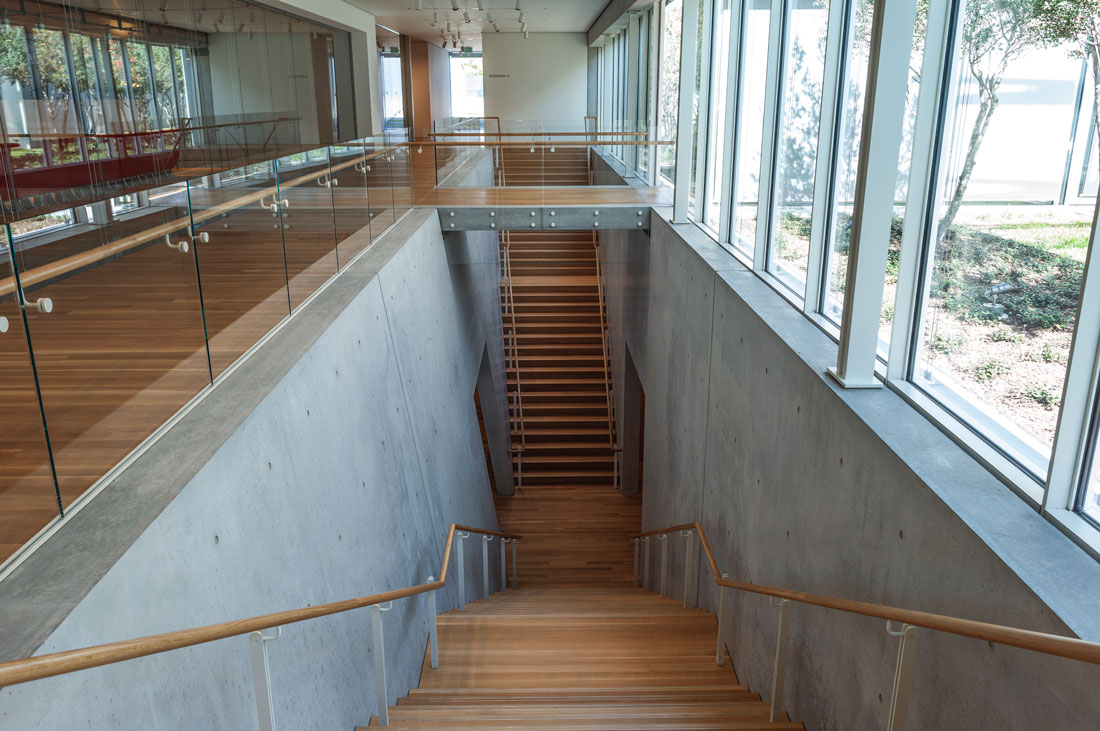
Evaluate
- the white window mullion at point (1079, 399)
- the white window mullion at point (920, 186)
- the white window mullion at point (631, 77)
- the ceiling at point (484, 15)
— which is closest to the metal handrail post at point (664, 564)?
the white window mullion at point (920, 186)

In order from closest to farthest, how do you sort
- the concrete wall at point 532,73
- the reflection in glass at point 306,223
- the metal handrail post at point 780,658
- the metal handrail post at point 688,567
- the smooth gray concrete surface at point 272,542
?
the smooth gray concrete surface at point 272,542 → the metal handrail post at point 780,658 → the reflection in glass at point 306,223 → the metal handrail post at point 688,567 → the concrete wall at point 532,73

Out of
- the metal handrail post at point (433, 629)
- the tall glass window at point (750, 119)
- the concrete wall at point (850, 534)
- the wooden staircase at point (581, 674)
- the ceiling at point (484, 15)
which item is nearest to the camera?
the concrete wall at point (850, 534)

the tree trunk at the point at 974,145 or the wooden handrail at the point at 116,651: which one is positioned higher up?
the tree trunk at the point at 974,145

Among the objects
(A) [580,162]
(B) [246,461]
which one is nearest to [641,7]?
(A) [580,162]

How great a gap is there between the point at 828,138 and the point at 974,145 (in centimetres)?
157

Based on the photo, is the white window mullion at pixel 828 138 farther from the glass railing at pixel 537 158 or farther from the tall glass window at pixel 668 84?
the tall glass window at pixel 668 84

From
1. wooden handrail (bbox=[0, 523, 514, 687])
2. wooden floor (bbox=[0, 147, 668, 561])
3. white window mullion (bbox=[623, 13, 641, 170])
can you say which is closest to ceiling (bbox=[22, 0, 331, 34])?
wooden floor (bbox=[0, 147, 668, 561])

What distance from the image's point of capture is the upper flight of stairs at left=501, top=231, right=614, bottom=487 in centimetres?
1430

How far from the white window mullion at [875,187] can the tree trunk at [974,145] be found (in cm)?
25

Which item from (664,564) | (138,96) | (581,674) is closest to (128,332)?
(581,674)

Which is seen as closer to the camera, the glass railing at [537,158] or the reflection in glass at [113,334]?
the reflection in glass at [113,334]

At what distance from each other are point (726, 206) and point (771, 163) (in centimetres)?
98

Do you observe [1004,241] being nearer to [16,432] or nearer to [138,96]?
[16,432]

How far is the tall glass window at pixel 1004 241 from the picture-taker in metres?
2.63
